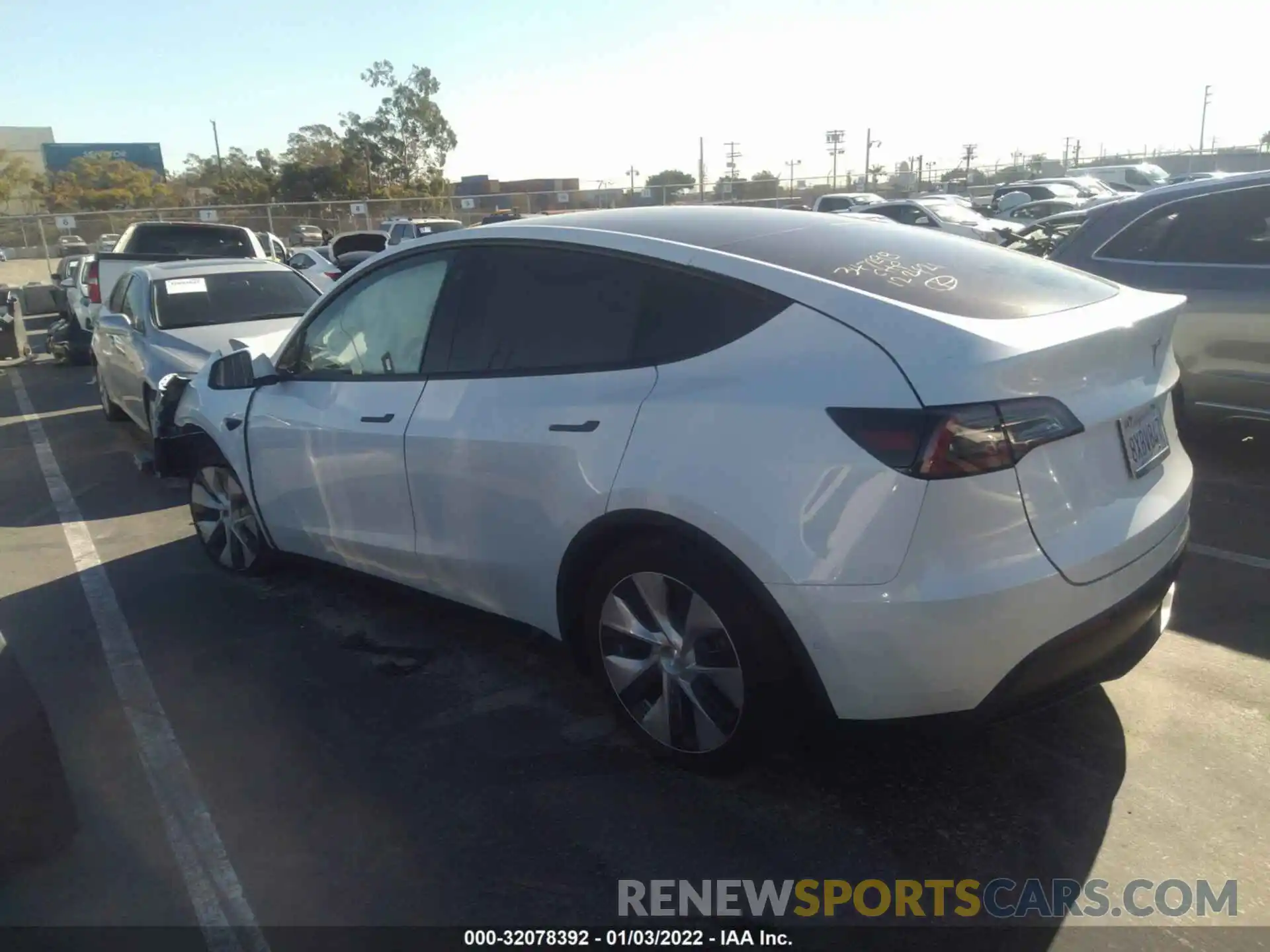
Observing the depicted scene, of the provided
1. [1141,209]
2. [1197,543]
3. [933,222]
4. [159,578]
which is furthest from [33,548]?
[933,222]

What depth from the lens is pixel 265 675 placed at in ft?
13.9

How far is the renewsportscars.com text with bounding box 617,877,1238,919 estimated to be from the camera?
262 centimetres

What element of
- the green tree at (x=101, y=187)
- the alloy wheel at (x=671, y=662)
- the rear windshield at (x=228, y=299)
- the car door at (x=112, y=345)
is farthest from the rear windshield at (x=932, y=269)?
the green tree at (x=101, y=187)

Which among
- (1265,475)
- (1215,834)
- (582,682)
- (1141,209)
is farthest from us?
(1141,209)

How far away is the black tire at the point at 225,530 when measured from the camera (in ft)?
17.1

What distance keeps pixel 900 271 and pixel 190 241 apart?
12347 millimetres

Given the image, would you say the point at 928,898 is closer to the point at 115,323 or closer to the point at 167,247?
the point at 115,323

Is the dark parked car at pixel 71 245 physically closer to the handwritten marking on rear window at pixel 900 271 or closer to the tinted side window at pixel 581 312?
the tinted side window at pixel 581 312

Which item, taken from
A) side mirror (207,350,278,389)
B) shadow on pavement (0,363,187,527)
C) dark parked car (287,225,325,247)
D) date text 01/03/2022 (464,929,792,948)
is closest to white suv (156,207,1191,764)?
date text 01/03/2022 (464,929,792,948)

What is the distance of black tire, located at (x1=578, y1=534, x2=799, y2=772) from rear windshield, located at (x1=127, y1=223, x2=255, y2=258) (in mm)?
11315

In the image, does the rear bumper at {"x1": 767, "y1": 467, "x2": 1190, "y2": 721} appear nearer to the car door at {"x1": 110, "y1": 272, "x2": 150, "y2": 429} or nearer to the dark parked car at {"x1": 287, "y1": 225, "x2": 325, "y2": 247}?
the car door at {"x1": 110, "y1": 272, "x2": 150, "y2": 429}

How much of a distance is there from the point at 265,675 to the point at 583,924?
7.02 feet

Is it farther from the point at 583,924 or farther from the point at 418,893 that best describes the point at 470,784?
the point at 583,924

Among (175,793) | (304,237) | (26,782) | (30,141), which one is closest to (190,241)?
(175,793)
